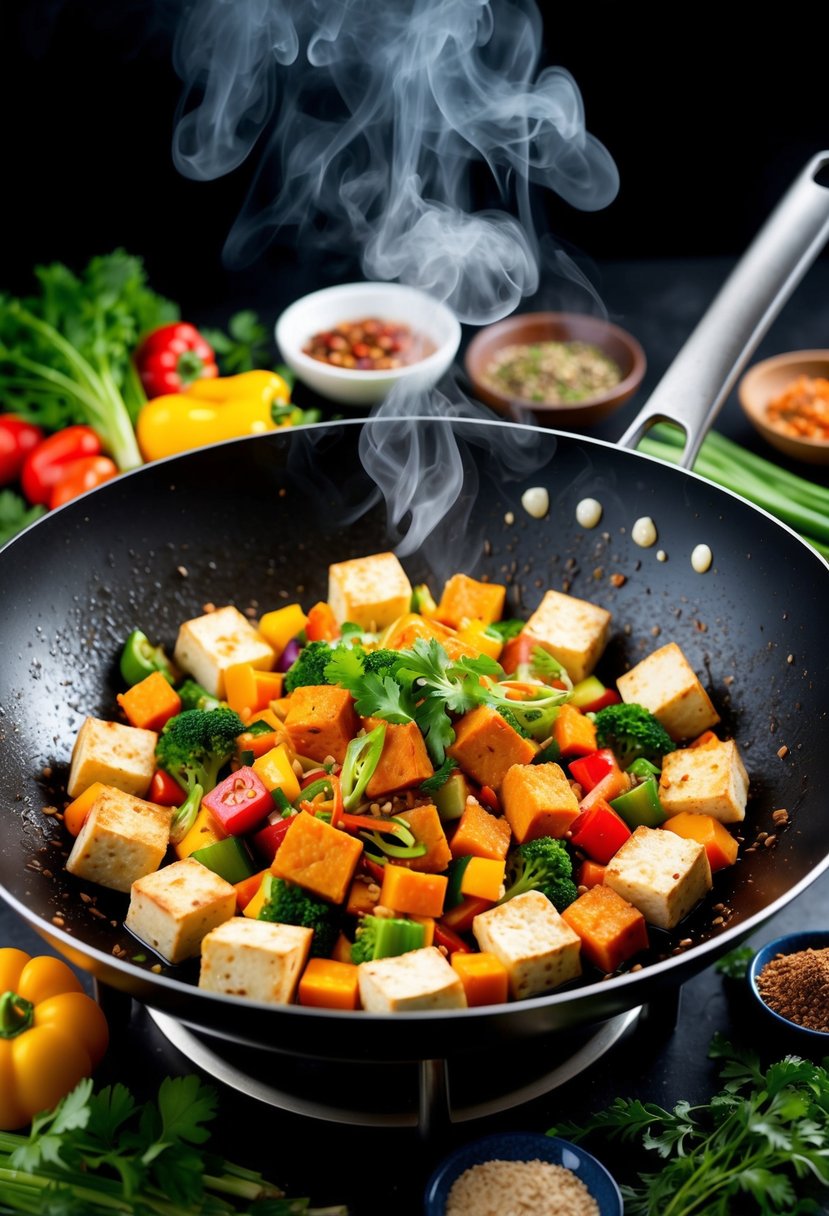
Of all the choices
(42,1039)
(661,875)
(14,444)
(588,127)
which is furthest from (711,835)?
(588,127)

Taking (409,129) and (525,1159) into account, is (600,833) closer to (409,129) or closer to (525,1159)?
(525,1159)

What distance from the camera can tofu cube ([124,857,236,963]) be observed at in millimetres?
2611

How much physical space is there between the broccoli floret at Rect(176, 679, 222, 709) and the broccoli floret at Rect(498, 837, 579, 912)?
103 cm

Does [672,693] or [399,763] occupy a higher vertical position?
[672,693]

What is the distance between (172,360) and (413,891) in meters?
3.13

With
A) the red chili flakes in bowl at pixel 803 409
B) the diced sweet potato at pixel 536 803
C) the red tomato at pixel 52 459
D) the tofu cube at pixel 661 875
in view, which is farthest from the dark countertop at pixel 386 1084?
the red chili flakes in bowl at pixel 803 409

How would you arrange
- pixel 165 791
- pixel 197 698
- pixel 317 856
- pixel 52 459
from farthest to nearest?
pixel 52 459 < pixel 197 698 < pixel 165 791 < pixel 317 856

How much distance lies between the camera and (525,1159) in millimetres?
2412

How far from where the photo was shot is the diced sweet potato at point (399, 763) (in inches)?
109

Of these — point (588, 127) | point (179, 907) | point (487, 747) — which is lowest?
point (179, 907)

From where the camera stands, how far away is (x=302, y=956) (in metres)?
2.50

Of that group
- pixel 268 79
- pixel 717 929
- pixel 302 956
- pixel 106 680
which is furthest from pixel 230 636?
pixel 268 79

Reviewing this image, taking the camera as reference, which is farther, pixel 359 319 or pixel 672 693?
pixel 359 319

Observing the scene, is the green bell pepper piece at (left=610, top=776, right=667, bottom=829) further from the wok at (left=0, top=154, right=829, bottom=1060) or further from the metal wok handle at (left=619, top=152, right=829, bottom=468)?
the metal wok handle at (left=619, top=152, right=829, bottom=468)
